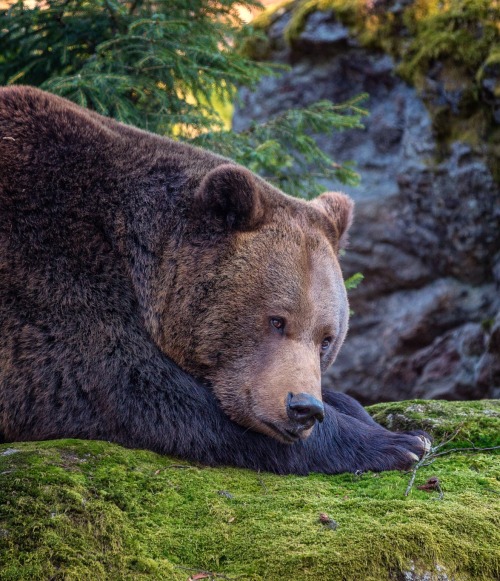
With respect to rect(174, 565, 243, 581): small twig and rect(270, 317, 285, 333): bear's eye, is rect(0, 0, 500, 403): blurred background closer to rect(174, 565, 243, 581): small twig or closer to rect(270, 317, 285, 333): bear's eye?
rect(270, 317, 285, 333): bear's eye

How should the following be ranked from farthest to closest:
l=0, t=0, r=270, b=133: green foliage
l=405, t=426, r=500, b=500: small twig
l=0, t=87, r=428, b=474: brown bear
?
l=0, t=0, r=270, b=133: green foliage, l=405, t=426, r=500, b=500: small twig, l=0, t=87, r=428, b=474: brown bear

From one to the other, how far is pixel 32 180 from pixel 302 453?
2.28 metres

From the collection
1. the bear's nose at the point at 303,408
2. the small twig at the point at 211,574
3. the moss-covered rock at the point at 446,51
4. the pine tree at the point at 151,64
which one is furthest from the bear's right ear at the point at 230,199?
the moss-covered rock at the point at 446,51

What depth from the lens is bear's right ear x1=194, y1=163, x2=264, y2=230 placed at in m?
4.63

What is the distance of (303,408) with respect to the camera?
4.18 metres

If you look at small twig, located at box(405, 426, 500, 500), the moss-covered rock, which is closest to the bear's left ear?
small twig, located at box(405, 426, 500, 500)

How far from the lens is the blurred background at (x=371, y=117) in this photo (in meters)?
7.70

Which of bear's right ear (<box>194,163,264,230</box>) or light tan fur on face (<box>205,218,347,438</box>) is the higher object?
bear's right ear (<box>194,163,264,230</box>)

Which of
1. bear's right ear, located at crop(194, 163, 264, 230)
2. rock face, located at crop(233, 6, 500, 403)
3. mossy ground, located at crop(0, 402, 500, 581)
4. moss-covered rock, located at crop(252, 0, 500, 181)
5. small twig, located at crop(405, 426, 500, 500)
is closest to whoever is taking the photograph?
mossy ground, located at crop(0, 402, 500, 581)

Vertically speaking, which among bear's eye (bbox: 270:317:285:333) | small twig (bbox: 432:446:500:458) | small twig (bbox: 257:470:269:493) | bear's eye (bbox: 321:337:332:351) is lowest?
small twig (bbox: 432:446:500:458)

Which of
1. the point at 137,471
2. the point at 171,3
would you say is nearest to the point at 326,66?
the point at 171,3

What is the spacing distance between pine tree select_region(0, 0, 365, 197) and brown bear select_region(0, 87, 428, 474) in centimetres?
228

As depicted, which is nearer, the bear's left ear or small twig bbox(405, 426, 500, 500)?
small twig bbox(405, 426, 500, 500)

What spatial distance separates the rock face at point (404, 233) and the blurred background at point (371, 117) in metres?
0.02
